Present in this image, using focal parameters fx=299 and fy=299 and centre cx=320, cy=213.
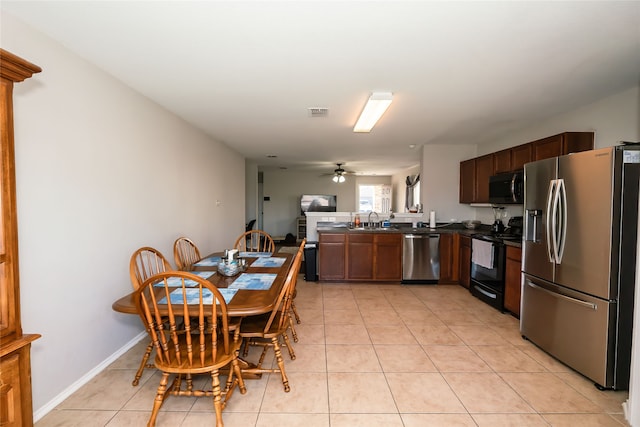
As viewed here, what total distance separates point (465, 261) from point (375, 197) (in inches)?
273

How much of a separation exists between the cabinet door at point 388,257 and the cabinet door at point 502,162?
65.3 inches

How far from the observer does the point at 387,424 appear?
1.78m

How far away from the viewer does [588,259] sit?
86.6 inches

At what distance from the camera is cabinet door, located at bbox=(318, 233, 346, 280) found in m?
4.74

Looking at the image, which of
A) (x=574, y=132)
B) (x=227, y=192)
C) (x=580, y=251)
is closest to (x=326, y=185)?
(x=227, y=192)

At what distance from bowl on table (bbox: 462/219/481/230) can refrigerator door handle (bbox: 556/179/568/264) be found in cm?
283

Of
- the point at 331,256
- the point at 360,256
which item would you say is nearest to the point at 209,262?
the point at 331,256

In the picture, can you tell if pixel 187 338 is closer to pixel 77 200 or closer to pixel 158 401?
pixel 158 401

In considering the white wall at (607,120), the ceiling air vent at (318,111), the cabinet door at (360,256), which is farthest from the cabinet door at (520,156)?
the ceiling air vent at (318,111)

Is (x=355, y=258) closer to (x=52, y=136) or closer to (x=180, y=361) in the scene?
(x=180, y=361)

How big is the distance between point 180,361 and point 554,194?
9.77ft

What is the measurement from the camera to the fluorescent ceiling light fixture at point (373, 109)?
2.82 meters

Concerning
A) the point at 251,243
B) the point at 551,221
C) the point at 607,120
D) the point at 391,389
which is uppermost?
the point at 607,120

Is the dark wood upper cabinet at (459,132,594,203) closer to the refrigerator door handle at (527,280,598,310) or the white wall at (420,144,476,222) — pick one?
the white wall at (420,144,476,222)
